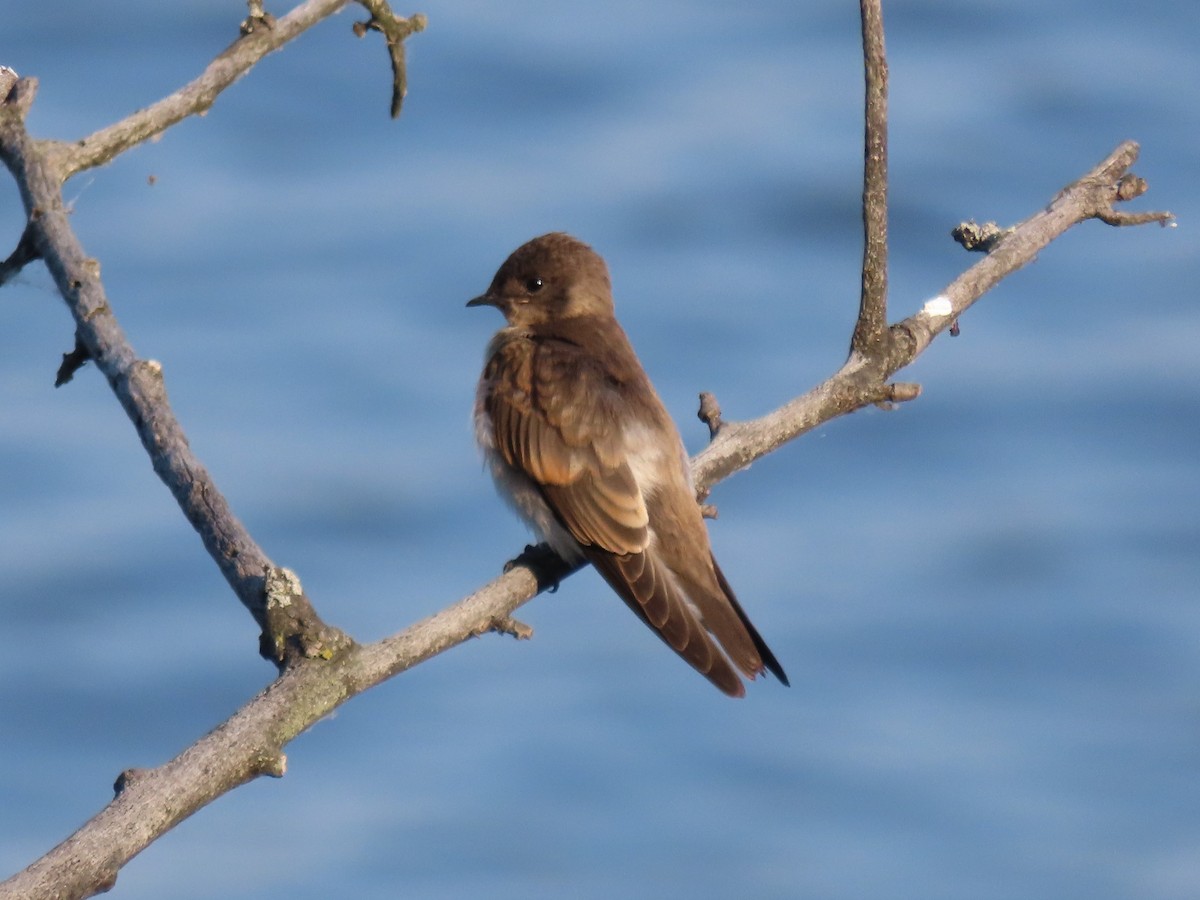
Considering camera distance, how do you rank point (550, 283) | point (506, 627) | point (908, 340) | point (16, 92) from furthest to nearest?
1. point (550, 283)
2. point (908, 340)
3. point (16, 92)
4. point (506, 627)

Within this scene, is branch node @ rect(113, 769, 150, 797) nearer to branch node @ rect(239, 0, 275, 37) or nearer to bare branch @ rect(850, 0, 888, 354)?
branch node @ rect(239, 0, 275, 37)

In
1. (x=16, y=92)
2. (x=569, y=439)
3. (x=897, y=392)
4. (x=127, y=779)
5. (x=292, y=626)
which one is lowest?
(x=127, y=779)

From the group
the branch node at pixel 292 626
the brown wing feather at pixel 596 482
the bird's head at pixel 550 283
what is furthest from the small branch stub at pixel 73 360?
the bird's head at pixel 550 283

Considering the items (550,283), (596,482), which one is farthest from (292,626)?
(550,283)

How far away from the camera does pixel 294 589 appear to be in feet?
13.0

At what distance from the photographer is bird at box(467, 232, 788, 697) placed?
19.2 ft

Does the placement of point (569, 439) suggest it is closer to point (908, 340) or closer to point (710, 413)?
point (710, 413)

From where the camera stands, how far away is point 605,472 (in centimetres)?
610

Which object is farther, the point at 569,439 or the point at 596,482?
the point at 569,439

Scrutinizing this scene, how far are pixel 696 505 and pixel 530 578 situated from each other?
1066 mm

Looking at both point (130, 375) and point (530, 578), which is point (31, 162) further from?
point (530, 578)

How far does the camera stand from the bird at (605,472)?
5855mm

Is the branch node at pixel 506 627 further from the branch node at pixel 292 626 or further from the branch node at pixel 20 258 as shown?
the branch node at pixel 20 258

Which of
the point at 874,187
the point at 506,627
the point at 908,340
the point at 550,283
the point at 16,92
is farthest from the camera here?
the point at 550,283
